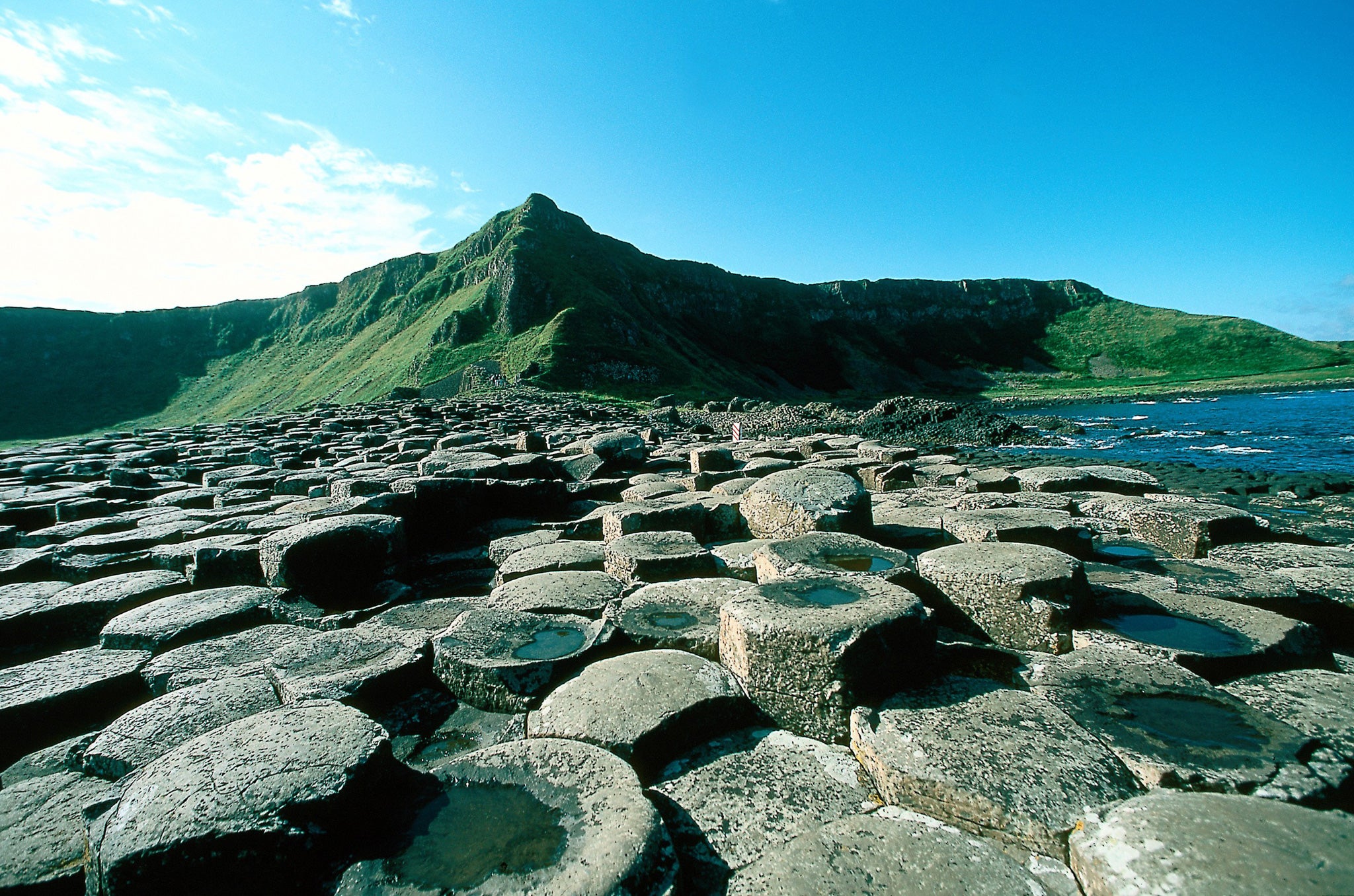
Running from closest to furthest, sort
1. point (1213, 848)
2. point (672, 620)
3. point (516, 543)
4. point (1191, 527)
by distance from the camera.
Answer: point (1213, 848), point (672, 620), point (1191, 527), point (516, 543)

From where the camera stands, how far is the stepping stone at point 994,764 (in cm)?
188

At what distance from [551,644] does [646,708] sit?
0.91 metres

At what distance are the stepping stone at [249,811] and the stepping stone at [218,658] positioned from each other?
3.54ft

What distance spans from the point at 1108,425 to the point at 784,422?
55.2ft

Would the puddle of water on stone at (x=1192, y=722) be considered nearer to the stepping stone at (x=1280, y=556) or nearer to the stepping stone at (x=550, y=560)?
the stepping stone at (x=1280, y=556)

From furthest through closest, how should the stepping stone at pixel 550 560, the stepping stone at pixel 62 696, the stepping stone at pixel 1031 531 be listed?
the stepping stone at pixel 1031 531
the stepping stone at pixel 550 560
the stepping stone at pixel 62 696

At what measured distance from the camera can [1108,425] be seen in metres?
30.2

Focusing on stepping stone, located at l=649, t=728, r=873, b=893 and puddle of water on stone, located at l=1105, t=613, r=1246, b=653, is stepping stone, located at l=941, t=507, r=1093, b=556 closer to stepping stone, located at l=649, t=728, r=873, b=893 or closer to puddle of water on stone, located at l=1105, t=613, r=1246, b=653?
puddle of water on stone, located at l=1105, t=613, r=1246, b=653

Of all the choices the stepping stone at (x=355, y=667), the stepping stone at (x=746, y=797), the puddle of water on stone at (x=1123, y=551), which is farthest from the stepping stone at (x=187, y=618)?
the puddle of water on stone at (x=1123, y=551)

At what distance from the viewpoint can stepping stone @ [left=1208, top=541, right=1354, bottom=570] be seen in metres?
4.14

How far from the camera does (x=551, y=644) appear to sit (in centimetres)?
322

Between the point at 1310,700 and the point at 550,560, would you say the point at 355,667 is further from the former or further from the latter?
the point at 1310,700

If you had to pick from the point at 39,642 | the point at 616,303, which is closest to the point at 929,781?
the point at 39,642

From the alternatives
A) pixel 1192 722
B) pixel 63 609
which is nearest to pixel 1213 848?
pixel 1192 722
